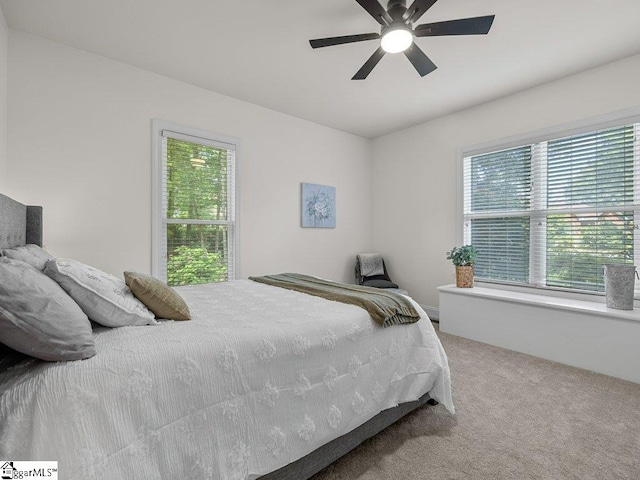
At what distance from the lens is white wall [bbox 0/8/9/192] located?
2307 millimetres

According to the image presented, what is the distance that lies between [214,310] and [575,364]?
3.19 m

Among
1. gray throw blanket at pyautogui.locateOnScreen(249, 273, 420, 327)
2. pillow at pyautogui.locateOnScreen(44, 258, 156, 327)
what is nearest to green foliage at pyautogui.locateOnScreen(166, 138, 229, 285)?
gray throw blanket at pyautogui.locateOnScreen(249, 273, 420, 327)

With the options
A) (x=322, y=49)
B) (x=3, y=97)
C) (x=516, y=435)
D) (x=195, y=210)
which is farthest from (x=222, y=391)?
(x=3, y=97)

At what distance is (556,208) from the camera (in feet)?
11.0

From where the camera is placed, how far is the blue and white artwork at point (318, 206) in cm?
436

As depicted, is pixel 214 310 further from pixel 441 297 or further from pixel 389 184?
pixel 389 184

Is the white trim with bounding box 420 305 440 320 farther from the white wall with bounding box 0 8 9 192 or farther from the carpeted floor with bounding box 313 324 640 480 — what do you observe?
the white wall with bounding box 0 8 9 192

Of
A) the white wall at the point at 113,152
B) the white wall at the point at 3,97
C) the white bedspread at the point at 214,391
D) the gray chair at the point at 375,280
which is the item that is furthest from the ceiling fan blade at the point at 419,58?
the white wall at the point at 3,97

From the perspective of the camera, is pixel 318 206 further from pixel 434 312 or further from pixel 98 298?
pixel 98 298

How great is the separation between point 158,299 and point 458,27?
2.41 metres

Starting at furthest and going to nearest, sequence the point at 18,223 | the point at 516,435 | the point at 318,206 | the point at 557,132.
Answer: the point at 318,206 < the point at 557,132 < the point at 18,223 < the point at 516,435

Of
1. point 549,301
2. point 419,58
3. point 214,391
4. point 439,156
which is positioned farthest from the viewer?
point 439,156

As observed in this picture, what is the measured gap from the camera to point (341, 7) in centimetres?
221

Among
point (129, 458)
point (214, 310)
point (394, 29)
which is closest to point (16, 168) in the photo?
point (214, 310)
